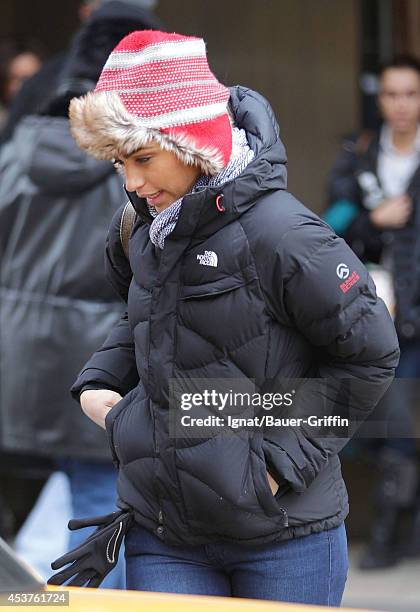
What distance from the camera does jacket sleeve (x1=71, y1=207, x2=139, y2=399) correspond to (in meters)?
3.03

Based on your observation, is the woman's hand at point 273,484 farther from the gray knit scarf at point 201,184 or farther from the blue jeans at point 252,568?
the gray knit scarf at point 201,184

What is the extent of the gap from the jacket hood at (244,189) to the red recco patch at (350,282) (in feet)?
0.79

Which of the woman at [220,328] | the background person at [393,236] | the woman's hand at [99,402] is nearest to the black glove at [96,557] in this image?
the woman at [220,328]

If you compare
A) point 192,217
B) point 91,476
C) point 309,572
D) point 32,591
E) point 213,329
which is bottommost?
point 91,476

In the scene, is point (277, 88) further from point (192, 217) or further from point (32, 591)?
point (32, 591)

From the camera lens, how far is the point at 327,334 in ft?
8.76

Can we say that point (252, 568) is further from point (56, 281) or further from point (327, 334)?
point (56, 281)

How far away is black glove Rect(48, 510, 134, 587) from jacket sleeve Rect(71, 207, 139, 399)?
0.35 meters

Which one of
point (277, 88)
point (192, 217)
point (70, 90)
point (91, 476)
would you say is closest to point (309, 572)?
point (192, 217)

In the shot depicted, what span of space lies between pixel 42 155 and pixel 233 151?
5.33ft

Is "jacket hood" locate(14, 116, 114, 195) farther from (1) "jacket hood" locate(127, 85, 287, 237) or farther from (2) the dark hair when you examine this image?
(2) the dark hair

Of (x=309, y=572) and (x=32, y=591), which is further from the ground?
(x=32, y=591)

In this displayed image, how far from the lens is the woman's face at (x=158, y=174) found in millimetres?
2682

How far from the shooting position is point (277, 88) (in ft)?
21.9
